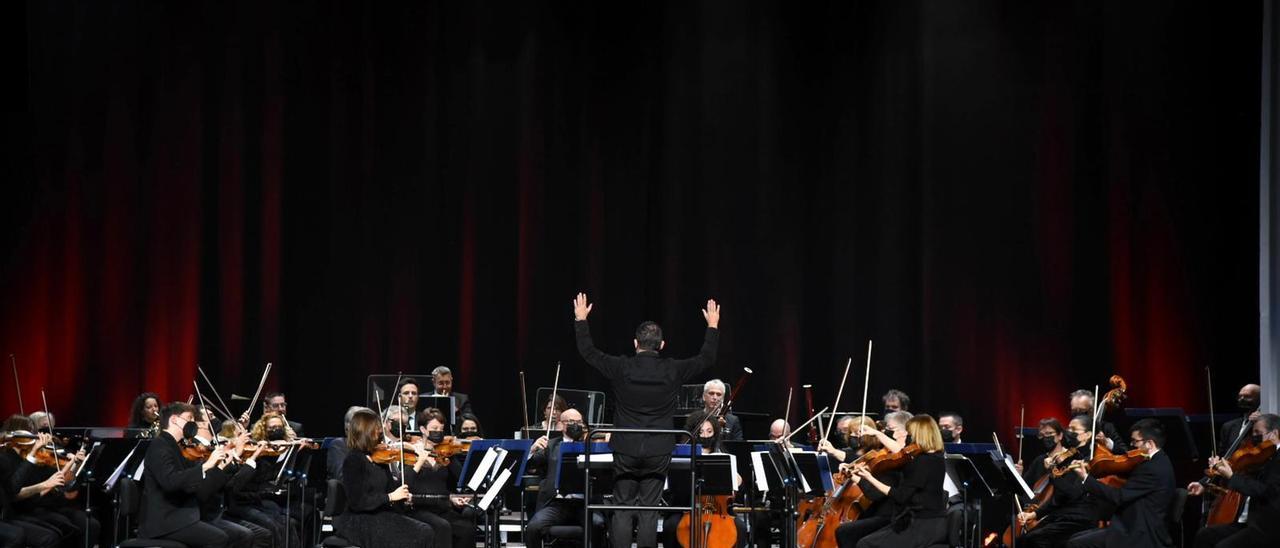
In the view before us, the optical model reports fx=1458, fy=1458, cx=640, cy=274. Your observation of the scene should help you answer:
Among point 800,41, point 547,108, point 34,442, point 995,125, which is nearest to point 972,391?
point 995,125

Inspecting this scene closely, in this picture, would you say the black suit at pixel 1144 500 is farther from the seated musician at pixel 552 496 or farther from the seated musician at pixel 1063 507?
the seated musician at pixel 552 496

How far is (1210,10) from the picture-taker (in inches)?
501

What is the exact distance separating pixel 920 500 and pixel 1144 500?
1.30 metres

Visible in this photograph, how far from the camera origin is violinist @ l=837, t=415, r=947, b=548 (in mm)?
8078

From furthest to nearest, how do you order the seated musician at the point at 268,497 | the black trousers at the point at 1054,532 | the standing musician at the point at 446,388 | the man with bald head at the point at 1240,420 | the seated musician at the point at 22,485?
the standing musician at the point at 446,388 → the man with bald head at the point at 1240,420 → the seated musician at the point at 268,497 → the black trousers at the point at 1054,532 → the seated musician at the point at 22,485

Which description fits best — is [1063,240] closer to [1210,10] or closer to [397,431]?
[1210,10]

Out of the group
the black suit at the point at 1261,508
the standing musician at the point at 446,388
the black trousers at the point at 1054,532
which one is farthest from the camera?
the standing musician at the point at 446,388

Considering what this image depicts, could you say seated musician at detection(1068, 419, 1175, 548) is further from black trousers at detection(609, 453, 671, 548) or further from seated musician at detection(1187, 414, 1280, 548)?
black trousers at detection(609, 453, 671, 548)

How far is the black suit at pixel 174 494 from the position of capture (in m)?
8.02

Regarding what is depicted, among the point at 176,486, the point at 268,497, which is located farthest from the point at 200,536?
the point at 268,497

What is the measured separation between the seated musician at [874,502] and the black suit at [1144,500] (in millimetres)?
1116

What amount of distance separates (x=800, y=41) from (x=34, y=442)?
7.90 m

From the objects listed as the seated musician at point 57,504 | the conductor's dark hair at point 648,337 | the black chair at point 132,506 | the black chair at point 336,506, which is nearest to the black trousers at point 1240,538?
the conductor's dark hair at point 648,337

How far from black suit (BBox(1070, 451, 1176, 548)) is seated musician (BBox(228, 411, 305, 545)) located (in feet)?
16.3
